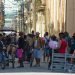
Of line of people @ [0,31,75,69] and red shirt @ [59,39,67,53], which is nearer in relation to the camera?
red shirt @ [59,39,67,53]

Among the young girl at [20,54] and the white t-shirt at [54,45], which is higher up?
the white t-shirt at [54,45]

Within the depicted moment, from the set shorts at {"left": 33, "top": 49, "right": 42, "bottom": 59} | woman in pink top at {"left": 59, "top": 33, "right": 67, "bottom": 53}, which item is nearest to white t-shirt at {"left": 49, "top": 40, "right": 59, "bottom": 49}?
woman in pink top at {"left": 59, "top": 33, "right": 67, "bottom": 53}

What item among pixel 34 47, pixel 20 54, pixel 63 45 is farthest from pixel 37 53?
pixel 63 45

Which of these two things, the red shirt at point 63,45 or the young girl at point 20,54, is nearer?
the red shirt at point 63,45

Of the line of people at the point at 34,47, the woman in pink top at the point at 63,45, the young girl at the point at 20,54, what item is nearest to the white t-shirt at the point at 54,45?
the line of people at the point at 34,47

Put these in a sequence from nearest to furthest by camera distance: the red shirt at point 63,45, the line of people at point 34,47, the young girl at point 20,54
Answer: the red shirt at point 63,45, the line of people at point 34,47, the young girl at point 20,54

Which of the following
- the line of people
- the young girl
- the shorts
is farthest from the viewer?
the shorts

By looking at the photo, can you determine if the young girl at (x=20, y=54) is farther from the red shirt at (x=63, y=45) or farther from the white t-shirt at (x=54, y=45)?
the red shirt at (x=63, y=45)

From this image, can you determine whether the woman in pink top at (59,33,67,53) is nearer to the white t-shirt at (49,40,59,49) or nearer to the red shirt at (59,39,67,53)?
the red shirt at (59,39,67,53)

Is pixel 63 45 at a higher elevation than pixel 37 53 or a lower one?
higher

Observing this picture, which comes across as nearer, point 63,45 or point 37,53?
point 63,45

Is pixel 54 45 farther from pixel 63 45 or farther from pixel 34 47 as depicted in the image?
pixel 34 47

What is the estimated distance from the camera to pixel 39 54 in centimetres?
2134

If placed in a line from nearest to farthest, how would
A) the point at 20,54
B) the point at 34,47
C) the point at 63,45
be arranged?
the point at 63,45 < the point at 20,54 < the point at 34,47
